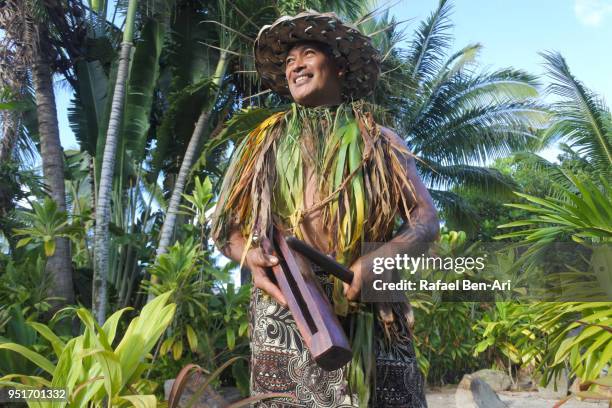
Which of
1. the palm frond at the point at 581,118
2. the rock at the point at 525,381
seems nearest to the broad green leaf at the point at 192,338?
the rock at the point at 525,381

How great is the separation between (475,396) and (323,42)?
5.14 metres

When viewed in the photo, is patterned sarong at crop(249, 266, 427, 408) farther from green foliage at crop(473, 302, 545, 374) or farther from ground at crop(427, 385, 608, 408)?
green foliage at crop(473, 302, 545, 374)

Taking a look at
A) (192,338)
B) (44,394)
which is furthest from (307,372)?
(192,338)

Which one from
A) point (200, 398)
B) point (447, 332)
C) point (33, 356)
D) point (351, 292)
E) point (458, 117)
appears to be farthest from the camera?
point (458, 117)

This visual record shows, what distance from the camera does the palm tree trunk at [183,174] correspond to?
736cm

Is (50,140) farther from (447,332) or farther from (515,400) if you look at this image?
(515,400)

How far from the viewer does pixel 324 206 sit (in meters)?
1.79

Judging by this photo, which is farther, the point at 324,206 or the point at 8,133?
the point at 8,133

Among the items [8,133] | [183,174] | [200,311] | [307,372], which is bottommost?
[307,372]

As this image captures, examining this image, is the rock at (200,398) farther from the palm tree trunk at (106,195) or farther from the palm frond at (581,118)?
the palm frond at (581,118)

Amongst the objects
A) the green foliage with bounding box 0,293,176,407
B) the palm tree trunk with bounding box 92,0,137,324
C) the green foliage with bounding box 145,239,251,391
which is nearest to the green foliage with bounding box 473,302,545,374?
the green foliage with bounding box 145,239,251,391

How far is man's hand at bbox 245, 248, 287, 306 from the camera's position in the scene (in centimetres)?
164

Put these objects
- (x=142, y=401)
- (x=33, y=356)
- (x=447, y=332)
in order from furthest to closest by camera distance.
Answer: (x=447, y=332)
(x=33, y=356)
(x=142, y=401)

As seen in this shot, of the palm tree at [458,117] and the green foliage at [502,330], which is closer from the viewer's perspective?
the green foliage at [502,330]
